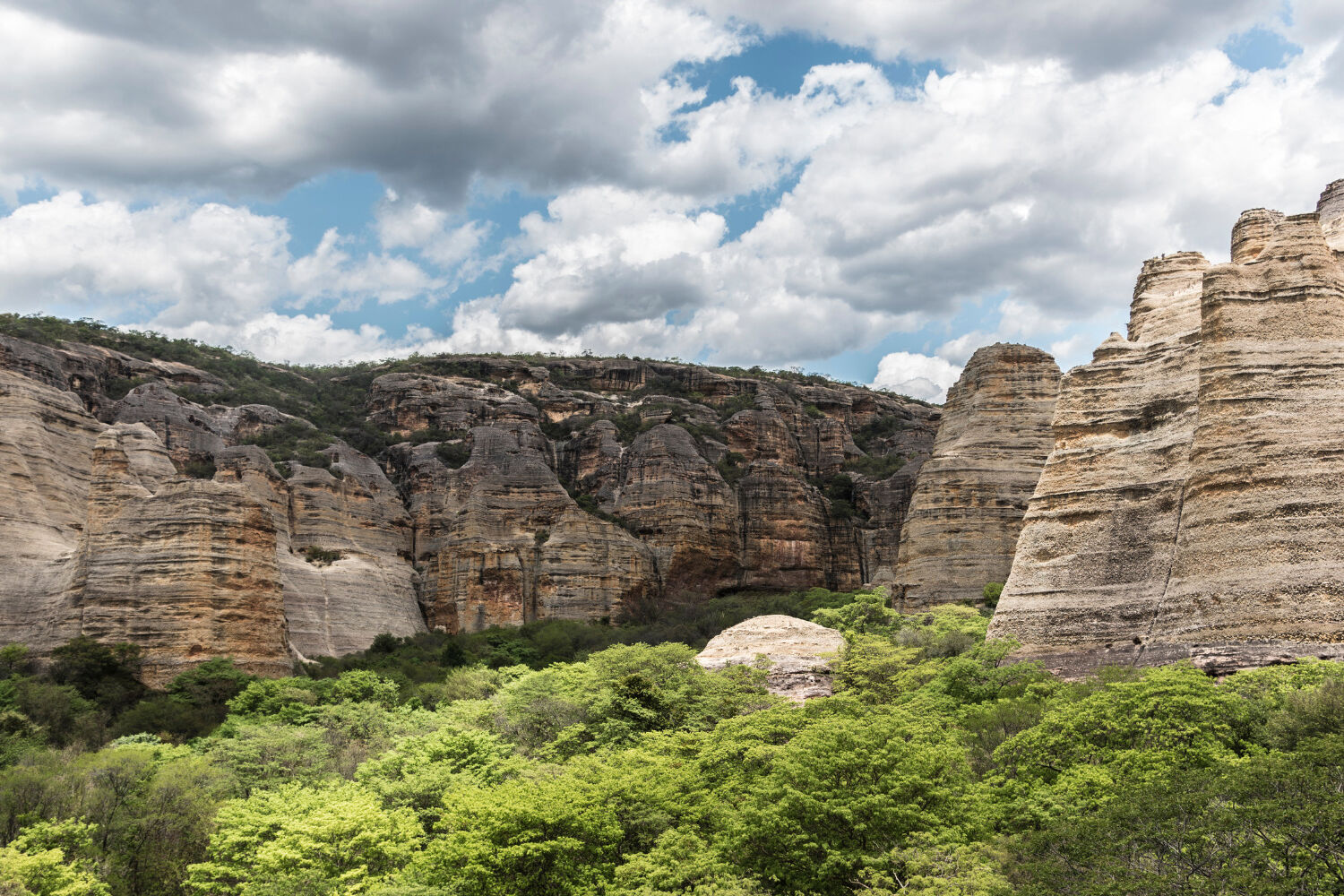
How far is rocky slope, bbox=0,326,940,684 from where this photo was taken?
1796 inches

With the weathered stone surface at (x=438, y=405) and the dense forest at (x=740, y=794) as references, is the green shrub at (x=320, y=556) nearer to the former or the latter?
the weathered stone surface at (x=438, y=405)

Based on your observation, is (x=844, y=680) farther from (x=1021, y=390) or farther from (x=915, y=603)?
(x=1021, y=390)

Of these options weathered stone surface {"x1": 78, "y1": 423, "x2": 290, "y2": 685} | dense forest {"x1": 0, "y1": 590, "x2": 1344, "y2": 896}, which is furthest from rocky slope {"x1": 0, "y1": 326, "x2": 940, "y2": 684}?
dense forest {"x1": 0, "y1": 590, "x2": 1344, "y2": 896}

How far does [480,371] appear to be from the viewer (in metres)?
103

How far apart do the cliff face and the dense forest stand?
2.48 metres

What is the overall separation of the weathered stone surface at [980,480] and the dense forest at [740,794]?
19279mm

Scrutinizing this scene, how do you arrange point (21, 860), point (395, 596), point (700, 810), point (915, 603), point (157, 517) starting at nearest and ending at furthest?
Answer: point (21, 860), point (700, 810), point (157, 517), point (915, 603), point (395, 596)

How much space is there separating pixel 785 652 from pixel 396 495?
4082cm

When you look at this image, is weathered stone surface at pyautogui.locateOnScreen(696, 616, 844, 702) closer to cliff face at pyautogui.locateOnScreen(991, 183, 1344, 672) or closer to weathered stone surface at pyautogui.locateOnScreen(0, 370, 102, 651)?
cliff face at pyautogui.locateOnScreen(991, 183, 1344, 672)

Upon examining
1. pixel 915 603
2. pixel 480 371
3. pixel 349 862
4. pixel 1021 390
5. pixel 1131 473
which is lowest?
pixel 349 862

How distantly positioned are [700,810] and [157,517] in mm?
32631

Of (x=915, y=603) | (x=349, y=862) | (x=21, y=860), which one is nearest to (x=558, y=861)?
(x=349, y=862)

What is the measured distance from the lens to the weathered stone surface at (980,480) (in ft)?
177

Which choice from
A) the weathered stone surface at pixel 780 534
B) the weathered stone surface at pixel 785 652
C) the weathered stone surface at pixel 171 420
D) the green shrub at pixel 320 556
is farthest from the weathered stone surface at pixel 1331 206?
the weathered stone surface at pixel 171 420
